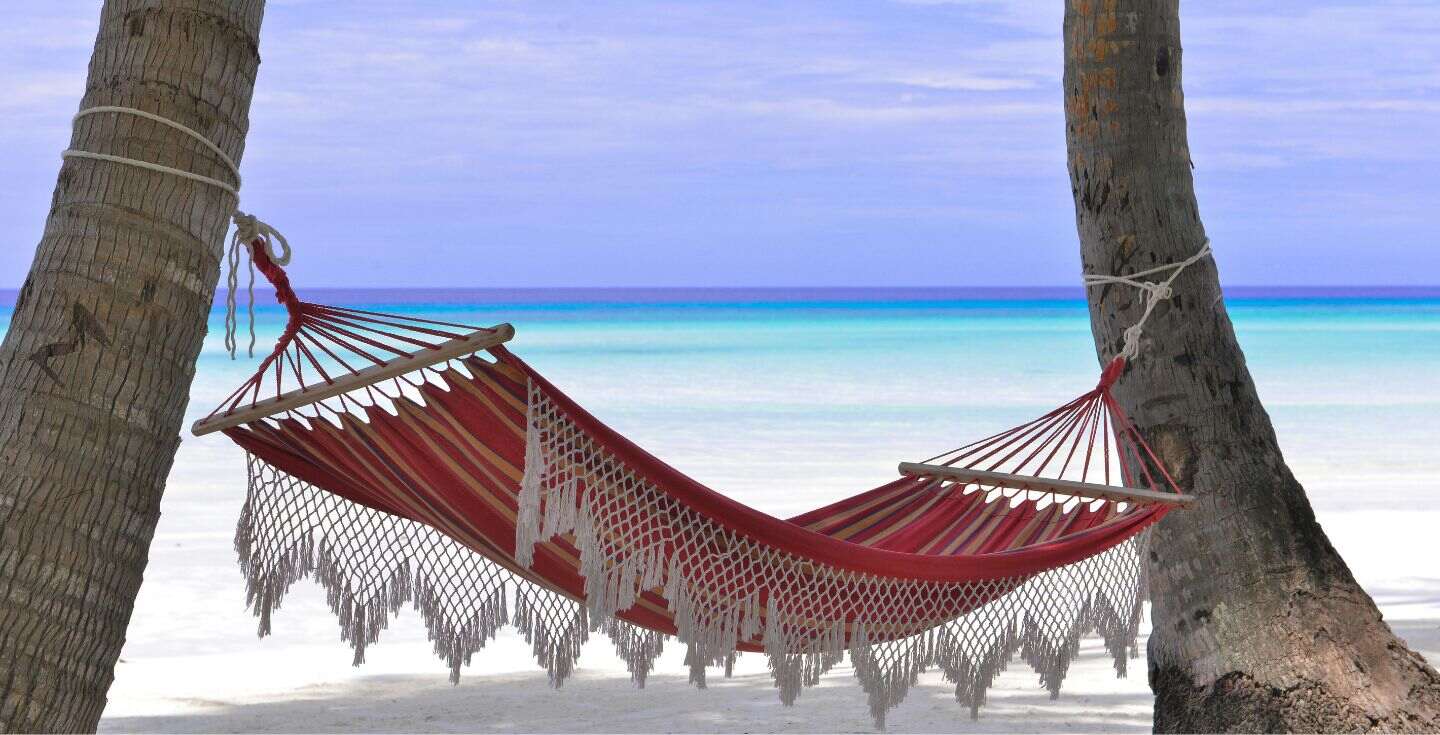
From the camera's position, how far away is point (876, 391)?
1325 centimetres

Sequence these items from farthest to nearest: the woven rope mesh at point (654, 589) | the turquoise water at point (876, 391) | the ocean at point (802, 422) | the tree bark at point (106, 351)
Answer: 1. the turquoise water at point (876, 391)
2. the ocean at point (802, 422)
3. the woven rope mesh at point (654, 589)
4. the tree bark at point (106, 351)

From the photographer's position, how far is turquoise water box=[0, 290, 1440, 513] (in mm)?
7832

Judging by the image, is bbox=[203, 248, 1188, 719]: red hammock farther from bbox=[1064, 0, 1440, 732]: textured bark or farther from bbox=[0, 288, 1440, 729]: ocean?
bbox=[0, 288, 1440, 729]: ocean

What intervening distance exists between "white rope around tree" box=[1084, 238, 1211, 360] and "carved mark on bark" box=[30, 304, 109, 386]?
1626 millimetres

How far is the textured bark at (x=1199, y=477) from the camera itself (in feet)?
8.05

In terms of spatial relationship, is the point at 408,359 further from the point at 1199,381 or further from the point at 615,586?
the point at 1199,381

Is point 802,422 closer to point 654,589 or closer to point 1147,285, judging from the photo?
point 1147,285

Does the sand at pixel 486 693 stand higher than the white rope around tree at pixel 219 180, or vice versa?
the white rope around tree at pixel 219 180

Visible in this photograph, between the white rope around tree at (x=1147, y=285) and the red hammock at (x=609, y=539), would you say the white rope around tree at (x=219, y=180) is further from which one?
the white rope around tree at (x=1147, y=285)

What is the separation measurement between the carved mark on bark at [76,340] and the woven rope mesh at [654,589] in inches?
16.7

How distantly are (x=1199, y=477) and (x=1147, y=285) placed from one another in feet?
1.12

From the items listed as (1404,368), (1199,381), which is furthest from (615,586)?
(1404,368)

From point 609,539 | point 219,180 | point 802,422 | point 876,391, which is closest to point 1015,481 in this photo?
point 609,539

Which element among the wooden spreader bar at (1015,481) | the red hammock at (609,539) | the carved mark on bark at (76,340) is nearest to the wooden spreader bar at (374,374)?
the red hammock at (609,539)
